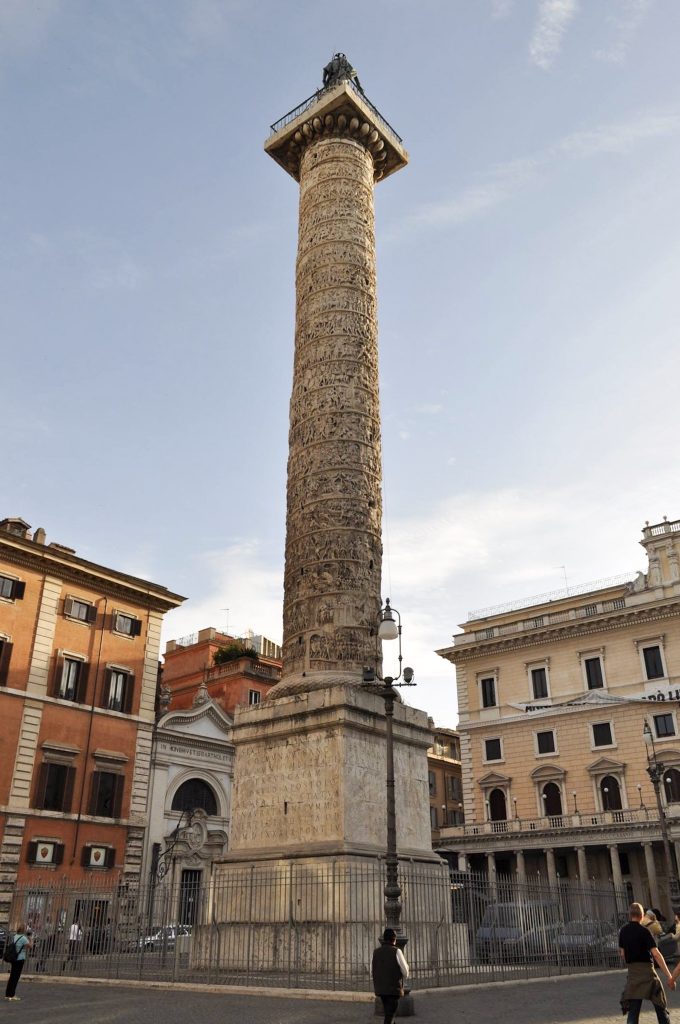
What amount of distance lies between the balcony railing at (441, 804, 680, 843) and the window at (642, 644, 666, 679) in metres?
4.41

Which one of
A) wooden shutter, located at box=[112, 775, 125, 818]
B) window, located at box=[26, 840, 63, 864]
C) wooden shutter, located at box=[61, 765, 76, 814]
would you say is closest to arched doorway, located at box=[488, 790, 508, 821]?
wooden shutter, located at box=[112, 775, 125, 818]

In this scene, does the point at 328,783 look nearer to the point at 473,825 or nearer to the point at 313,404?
the point at 313,404

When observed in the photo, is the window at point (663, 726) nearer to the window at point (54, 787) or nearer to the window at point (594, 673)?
the window at point (594, 673)

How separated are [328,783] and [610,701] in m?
21.5

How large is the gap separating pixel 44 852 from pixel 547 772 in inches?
686

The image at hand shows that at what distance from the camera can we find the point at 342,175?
1594cm

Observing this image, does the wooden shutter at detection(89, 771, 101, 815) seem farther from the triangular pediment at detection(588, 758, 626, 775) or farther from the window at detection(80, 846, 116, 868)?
the triangular pediment at detection(588, 758, 626, 775)

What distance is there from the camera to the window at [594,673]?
31219mm

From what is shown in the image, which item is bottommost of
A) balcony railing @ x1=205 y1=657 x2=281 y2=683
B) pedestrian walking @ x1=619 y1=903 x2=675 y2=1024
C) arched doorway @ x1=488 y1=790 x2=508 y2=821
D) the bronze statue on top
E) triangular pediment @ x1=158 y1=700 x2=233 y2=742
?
pedestrian walking @ x1=619 y1=903 x2=675 y2=1024

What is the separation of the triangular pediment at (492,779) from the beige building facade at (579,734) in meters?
0.04

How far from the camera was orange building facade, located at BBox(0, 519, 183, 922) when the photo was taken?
21578mm

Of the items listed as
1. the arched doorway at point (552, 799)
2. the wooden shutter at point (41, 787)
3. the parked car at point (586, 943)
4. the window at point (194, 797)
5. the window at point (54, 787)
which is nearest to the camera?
the parked car at point (586, 943)

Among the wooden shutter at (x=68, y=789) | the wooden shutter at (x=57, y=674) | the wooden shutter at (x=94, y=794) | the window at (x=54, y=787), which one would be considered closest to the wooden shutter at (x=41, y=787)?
the window at (x=54, y=787)

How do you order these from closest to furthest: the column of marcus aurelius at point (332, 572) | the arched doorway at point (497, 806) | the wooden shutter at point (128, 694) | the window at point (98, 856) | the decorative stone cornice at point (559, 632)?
the column of marcus aurelius at point (332, 572)
the window at point (98, 856)
the wooden shutter at point (128, 694)
the decorative stone cornice at point (559, 632)
the arched doorway at point (497, 806)
